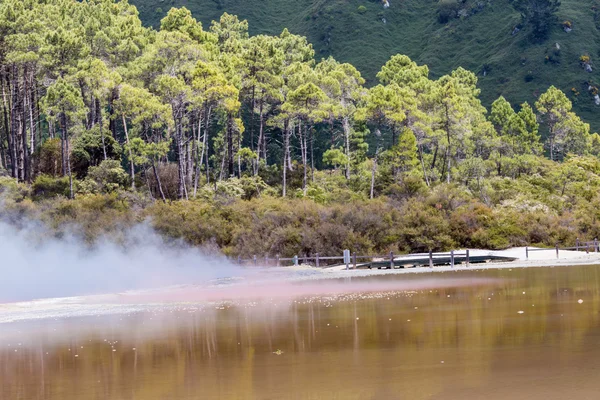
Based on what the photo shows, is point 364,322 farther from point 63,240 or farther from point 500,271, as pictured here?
point 63,240

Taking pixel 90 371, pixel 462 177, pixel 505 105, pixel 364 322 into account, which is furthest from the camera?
pixel 505 105

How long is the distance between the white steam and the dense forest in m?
1.05

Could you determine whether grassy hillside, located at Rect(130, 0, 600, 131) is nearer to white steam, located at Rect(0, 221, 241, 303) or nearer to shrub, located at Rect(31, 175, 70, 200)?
shrub, located at Rect(31, 175, 70, 200)

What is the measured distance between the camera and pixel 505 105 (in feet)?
265

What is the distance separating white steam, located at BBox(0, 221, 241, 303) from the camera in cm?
4372

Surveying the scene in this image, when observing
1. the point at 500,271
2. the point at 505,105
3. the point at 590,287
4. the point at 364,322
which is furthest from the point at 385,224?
the point at 505,105

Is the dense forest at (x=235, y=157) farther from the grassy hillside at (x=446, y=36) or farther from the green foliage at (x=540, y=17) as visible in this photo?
the green foliage at (x=540, y=17)

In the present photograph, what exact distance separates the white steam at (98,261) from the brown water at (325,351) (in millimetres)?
17179

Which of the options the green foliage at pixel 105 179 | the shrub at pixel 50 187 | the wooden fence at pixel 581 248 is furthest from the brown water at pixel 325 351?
the shrub at pixel 50 187

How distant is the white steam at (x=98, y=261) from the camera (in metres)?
43.7

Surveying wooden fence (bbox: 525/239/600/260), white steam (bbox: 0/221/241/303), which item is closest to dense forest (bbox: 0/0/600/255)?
white steam (bbox: 0/221/241/303)

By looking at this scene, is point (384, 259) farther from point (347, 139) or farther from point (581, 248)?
point (347, 139)

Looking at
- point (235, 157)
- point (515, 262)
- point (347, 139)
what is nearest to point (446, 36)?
point (235, 157)

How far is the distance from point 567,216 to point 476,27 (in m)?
86.1
